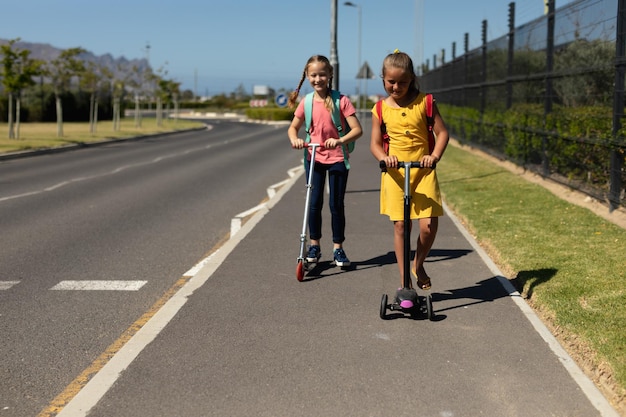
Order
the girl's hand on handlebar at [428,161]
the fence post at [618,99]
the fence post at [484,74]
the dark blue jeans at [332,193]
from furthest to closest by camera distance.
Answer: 1. the fence post at [484,74]
2. the fence post at [618,99]
3. the dark blue jeans at [332,193]
4. the girl's hand on handlebar at [428,161]

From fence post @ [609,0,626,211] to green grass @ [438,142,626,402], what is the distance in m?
0.51

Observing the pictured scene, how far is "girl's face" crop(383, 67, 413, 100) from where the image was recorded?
538 centimetres

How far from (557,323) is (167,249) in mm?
4348

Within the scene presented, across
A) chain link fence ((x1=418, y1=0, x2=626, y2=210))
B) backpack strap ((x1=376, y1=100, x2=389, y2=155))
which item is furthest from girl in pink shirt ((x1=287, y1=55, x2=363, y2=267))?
chain link fence ((x1=418, y1=0, x2=626, y2=210))

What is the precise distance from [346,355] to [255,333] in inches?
28.6

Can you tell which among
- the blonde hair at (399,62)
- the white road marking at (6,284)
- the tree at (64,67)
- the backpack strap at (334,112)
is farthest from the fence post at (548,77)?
the tree at (64,67)

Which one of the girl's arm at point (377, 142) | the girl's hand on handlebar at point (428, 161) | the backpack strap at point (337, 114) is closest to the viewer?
the girl's hand on handlebar at point (428, 161)

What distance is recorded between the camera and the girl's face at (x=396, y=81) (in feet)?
17.6

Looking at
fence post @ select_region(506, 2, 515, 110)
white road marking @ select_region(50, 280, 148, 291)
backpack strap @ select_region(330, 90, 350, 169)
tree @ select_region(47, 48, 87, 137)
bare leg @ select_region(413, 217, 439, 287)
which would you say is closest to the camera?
bare leg @ select_region(413, 217, 439, 287)

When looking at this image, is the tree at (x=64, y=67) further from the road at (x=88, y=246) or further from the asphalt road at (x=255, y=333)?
the asphalt road at (x=255, y=333)

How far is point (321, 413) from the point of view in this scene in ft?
12.4

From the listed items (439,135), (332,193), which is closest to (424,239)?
(439,135)

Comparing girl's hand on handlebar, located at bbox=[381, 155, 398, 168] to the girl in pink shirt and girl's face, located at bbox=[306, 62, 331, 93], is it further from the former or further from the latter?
girl's face, located at bbox=[306, 62, 331, 93]

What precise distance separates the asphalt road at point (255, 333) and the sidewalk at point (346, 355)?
0.01 m
